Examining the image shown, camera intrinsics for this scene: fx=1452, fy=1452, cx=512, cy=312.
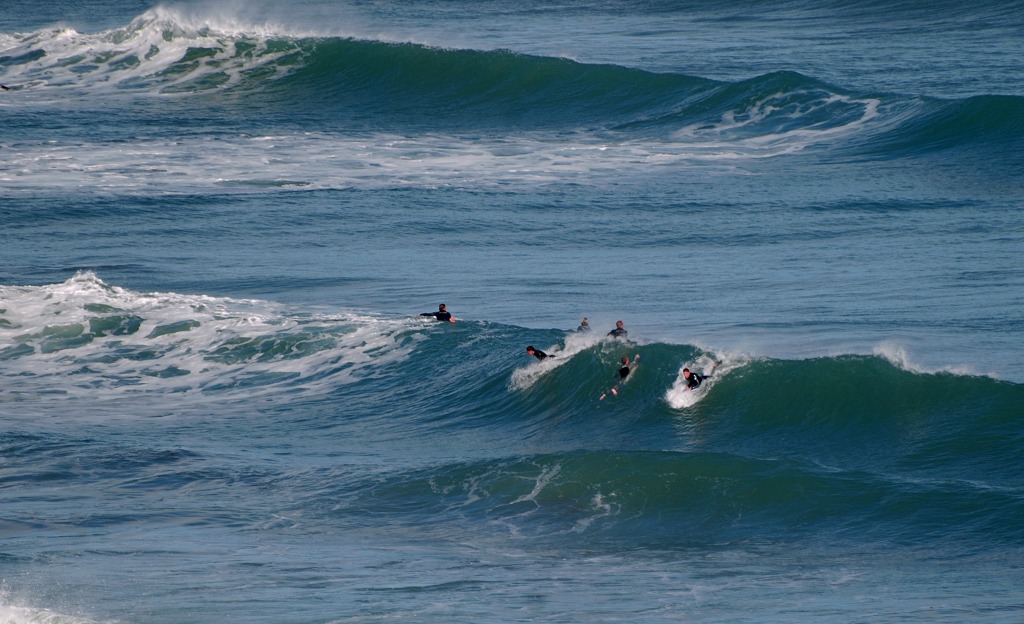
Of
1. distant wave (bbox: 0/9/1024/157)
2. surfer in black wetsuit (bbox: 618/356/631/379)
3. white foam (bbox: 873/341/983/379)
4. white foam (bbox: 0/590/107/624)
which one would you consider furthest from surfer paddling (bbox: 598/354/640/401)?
distant wave (bbox: 0/9/1024/157)

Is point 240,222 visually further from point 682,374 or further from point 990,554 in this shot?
point 990,554

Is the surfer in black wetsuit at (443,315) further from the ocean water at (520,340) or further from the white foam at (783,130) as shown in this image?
the white foam at (783,130)

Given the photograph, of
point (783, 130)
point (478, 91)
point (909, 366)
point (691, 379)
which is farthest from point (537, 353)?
point (478, 91)

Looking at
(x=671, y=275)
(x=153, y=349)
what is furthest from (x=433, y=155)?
(x=153, y=349)

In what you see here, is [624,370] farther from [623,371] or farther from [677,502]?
[677,502]

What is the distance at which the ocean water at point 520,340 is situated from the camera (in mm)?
14234

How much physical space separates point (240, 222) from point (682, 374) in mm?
14575

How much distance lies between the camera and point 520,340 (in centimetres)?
2236

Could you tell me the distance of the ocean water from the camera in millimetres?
14234

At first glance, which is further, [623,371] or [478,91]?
[478,91]

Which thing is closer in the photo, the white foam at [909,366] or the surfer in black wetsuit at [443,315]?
the white foam at [909,366]

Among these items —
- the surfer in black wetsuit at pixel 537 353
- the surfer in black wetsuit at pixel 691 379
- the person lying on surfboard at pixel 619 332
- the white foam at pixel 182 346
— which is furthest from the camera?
the white foam at pixel 182 346

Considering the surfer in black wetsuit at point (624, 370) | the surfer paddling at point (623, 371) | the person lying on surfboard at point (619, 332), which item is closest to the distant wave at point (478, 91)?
the person lying on surfboard at point (619, 332)

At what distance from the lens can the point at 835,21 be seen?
53875 millimetres
